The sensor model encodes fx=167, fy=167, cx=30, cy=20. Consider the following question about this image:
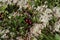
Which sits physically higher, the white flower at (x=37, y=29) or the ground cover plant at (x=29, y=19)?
the ground cover plant at (x=29, y=19)

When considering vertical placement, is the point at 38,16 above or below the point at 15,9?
below

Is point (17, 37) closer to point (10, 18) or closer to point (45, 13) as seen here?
point (10, 18)

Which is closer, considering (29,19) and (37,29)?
(37,29)

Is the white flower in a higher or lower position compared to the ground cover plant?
Result: lower

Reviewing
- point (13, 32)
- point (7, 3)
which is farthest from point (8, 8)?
point (13, 32)

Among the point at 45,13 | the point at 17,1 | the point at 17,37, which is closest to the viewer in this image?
the point at 17,37

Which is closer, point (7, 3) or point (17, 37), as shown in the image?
point (17, 37)

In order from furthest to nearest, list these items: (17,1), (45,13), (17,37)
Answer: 1. (17,1)
2. (45,13)
3. (17,37)

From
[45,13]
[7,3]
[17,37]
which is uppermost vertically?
[7,3]

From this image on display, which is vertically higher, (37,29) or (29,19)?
(29,19)
